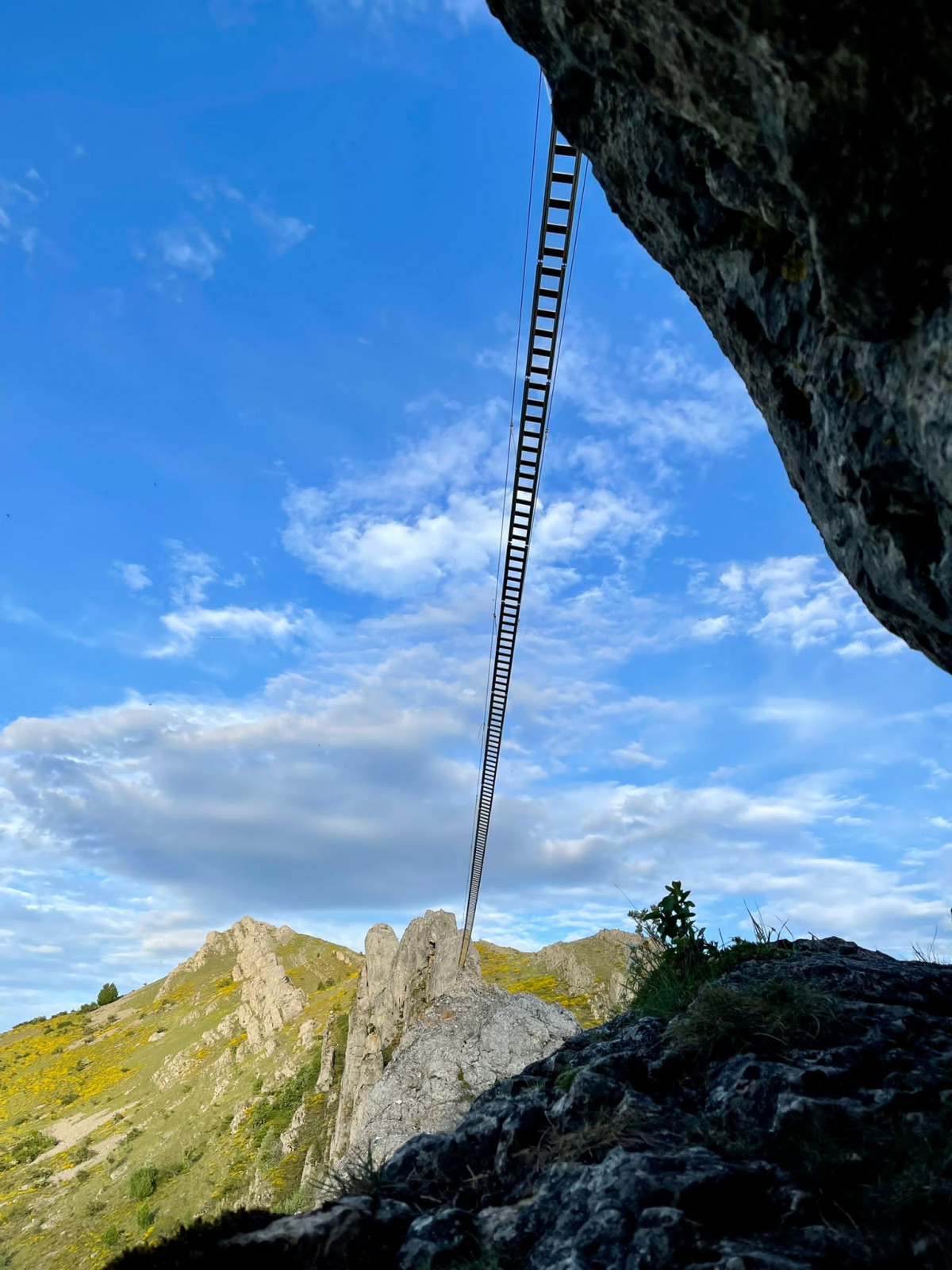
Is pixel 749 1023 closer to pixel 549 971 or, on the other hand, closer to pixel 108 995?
pixel 549 971

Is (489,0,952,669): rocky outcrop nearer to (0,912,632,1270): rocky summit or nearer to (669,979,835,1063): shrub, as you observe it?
(669,979,835,1063): shrub

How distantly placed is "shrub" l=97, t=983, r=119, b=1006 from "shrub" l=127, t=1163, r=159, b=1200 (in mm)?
85092

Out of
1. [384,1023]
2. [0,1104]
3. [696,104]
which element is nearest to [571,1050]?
[696,104]

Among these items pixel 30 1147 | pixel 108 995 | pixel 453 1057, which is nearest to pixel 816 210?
pixel 453 1057

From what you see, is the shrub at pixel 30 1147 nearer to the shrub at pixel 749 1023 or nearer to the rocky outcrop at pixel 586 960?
the rocky outcrop at pixel 586 960

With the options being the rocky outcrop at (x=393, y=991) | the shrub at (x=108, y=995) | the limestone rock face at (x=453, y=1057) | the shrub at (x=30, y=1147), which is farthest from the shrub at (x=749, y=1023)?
the shrub at (x=108, y=995)

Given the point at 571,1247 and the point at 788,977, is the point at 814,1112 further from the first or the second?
the point at 788,977

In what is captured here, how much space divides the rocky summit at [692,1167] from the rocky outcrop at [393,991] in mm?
43306

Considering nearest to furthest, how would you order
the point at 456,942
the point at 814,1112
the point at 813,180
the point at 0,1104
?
the point at 813,180 → the point at 814,1112 → the point at 456,942 → the point at 0,1104

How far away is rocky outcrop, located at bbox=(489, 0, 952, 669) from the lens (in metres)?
5.19

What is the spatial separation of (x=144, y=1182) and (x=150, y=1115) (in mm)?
18688

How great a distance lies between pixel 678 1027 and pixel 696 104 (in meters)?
9.27

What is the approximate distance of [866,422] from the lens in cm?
686

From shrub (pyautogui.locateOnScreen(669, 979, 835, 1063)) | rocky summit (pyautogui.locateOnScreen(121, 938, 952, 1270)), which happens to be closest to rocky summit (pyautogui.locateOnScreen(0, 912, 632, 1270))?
rocky summit (pyautogui.locateOnScreen(121, 938, 952, 1270))
